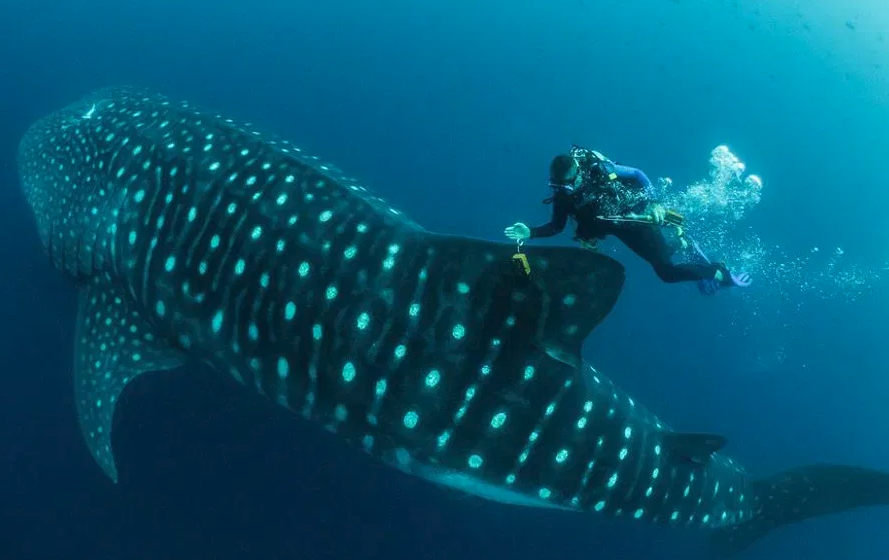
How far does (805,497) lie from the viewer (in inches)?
222

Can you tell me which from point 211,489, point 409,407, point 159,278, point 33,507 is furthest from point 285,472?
point 409,407

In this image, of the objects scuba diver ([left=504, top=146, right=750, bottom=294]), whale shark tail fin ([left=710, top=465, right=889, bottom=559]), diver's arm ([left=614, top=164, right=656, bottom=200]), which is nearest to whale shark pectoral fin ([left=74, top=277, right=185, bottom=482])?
scuba diver ([left=504, top=146, right=750, bottom=294])

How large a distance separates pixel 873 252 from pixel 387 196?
10627 mm

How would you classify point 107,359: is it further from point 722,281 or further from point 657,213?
point 722,281

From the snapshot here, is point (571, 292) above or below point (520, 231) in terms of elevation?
below

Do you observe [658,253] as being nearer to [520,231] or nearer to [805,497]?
[805,497]

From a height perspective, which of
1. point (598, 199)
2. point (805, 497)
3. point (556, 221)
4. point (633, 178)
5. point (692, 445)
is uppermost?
point (633, 178)

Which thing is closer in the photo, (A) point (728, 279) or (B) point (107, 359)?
(B) point (107, 359)

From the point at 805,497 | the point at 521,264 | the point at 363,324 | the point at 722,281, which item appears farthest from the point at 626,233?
the point at 363,324

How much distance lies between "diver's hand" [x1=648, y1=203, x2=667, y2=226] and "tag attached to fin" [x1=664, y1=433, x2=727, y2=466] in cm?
210

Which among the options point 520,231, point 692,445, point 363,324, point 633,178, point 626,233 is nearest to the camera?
point 363,324

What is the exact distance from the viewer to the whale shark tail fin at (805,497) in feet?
18.0

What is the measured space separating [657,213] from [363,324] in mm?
3367

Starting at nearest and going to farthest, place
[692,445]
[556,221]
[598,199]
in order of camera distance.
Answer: [692,445] → [598,199] → [556,221]
